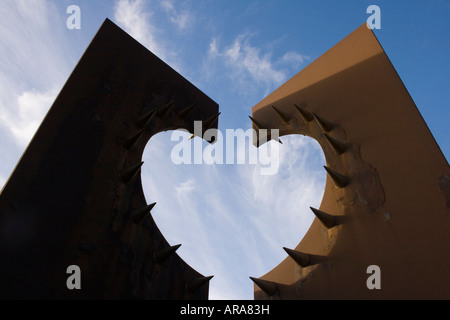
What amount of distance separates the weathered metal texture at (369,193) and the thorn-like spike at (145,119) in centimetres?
298

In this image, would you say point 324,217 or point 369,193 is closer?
point 369,193

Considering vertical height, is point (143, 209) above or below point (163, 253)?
above

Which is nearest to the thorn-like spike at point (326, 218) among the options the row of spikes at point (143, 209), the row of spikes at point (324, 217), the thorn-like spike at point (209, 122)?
the row of spikes at point (324, 217)

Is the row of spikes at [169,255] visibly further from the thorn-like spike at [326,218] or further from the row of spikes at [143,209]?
the thorn-like spike at [326,218]

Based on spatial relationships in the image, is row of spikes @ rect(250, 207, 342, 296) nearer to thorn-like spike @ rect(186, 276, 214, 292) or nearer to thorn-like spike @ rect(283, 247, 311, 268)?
thorn-like spike @ rect(283, 247, 311, 268)

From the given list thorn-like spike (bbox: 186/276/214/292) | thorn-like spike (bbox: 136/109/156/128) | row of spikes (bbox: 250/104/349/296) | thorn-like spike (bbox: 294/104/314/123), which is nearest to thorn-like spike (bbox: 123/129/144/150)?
thorn-like spike (bbox: 136/109/156/128)

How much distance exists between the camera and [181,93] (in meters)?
8.34

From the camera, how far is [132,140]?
6227 millimetres

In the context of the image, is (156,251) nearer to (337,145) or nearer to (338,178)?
(338,178)

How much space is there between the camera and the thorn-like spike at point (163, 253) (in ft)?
18.7

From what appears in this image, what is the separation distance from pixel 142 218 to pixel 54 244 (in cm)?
145

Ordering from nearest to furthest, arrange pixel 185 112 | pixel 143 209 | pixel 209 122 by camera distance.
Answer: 1. pixel 143 209
2. pixel 185 112
3. pixel 209 122

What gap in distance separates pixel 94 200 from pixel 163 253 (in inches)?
52.8

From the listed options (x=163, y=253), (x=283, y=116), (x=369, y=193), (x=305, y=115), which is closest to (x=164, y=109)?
(x=283, y=116)
